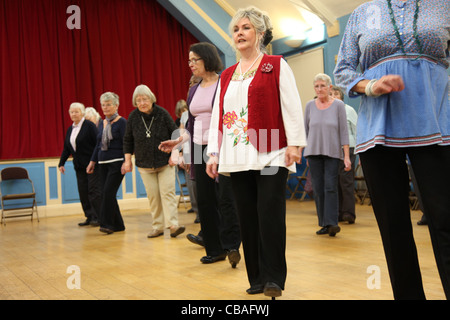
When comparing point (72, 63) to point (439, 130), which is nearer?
point (439, 130)

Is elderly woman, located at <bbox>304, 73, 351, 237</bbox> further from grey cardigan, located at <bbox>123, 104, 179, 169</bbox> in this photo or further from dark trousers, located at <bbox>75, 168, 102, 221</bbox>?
dark trousers, located at <bbox>75, 168, 102, 221</bbox>

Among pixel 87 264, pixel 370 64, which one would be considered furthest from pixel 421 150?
pixel 87 264

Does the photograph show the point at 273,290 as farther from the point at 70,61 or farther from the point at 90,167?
the point at 70,61

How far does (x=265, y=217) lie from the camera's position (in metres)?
2.26

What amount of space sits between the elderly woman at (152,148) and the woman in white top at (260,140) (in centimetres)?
251

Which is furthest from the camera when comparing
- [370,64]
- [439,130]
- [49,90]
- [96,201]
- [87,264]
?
[49,90]

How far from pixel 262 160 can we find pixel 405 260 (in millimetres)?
799

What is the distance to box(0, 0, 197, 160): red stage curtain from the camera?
8117 millimetres

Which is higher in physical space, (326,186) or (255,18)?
(255,18)

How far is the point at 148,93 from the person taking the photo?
193 inches

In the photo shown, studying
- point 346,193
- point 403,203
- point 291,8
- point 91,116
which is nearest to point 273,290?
point 403,203

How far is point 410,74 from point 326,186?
298cm

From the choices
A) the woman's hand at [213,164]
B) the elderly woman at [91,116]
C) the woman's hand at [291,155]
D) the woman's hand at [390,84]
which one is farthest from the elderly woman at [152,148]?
the woman's hand at [390,84]
